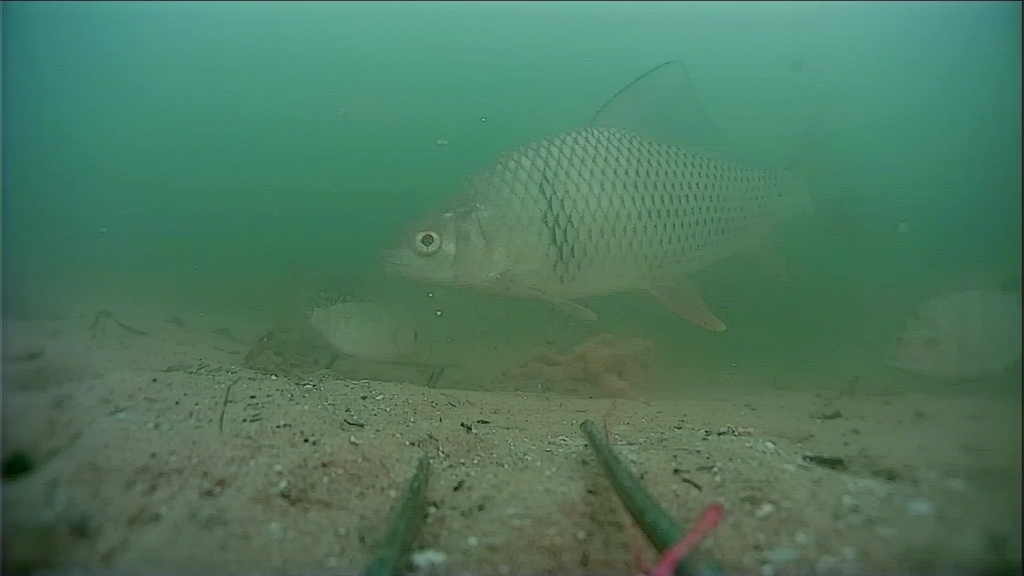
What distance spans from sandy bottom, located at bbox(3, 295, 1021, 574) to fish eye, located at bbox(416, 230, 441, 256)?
24.6 inches

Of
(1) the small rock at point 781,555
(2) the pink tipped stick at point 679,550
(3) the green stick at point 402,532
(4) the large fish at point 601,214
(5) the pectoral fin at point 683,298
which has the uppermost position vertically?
(4) the large fish at point 601,214

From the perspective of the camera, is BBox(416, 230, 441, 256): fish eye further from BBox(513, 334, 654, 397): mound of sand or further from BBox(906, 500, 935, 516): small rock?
BBox(906, 500, 935, 516): small rock

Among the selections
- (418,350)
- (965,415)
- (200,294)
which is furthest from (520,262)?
(200,294)

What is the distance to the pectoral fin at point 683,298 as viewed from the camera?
240 centimetres

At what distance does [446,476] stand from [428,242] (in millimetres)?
962

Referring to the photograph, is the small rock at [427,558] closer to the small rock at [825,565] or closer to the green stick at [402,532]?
the green stick at [402,532]

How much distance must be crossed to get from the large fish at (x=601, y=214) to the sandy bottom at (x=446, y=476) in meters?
0.58

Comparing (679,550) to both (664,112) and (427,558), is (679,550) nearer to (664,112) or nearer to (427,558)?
(427,558)

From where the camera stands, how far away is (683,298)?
7.97 feet

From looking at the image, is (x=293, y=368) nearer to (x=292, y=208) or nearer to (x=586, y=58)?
(x=586, y=58)

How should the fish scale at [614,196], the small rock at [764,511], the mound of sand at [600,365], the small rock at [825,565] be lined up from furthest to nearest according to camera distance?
1. the mound of sand at [600,365]
2. the fish scale at [614,196]
3. the small rock at [764,511]
4. the small rock at [825,565]

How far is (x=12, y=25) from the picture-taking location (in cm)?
203

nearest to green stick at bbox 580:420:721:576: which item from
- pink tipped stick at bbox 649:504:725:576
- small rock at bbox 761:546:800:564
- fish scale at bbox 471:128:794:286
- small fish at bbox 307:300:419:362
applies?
pink tipped stick at bbox 649:504:725:576

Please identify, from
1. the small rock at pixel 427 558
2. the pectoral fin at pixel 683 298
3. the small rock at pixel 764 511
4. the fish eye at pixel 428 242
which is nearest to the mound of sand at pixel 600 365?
the pectoral fin at pixel 683 298
